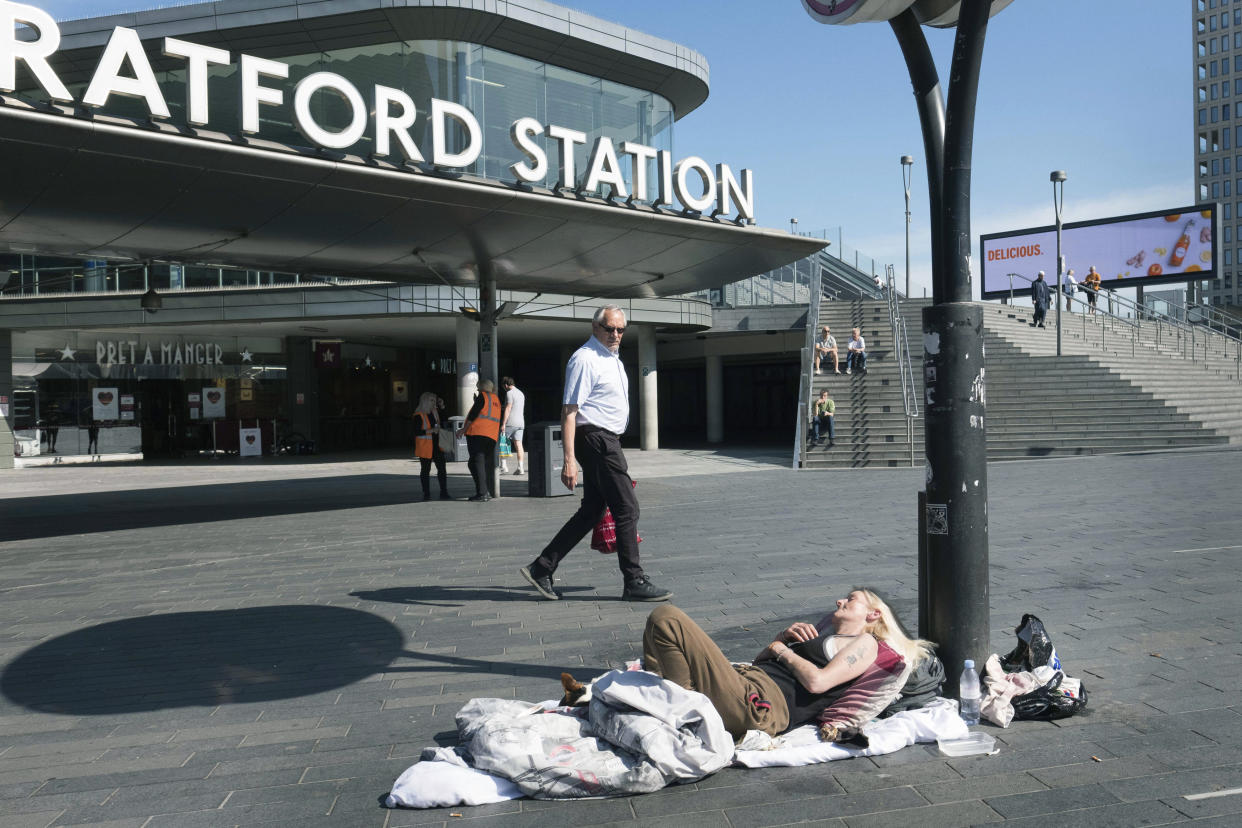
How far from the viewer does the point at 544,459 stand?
44.4 feet

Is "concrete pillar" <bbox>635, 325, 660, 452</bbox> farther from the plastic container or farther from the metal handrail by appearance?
the plastic container

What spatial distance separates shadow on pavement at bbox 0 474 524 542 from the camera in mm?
11477

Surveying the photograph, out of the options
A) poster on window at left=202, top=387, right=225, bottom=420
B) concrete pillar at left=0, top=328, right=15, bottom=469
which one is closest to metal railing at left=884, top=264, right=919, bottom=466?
poster on window at left=202, top=387, right=225, bottom=420

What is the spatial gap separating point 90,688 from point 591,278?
1027cm

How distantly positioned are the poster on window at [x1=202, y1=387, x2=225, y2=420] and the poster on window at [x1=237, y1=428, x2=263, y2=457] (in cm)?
149

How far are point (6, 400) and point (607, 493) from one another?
25320 millimetres

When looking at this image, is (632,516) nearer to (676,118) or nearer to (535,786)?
(535,786)

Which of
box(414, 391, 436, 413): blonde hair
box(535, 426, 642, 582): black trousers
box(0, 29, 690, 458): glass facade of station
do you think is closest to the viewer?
box(535, 426, 642, 582): black trousers

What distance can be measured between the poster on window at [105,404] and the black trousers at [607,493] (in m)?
25.3

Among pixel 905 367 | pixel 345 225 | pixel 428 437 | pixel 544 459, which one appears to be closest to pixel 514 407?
pixel 544 459

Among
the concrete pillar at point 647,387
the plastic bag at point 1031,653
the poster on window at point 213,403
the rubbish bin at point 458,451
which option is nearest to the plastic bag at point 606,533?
the plastic bag at point 1031,653

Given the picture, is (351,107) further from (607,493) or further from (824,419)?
(824,419)

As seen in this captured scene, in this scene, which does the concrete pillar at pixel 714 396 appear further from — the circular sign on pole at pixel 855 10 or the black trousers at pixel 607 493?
the circular sign on pole at pixel 855 10

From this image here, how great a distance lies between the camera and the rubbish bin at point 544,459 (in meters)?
13.5
